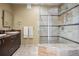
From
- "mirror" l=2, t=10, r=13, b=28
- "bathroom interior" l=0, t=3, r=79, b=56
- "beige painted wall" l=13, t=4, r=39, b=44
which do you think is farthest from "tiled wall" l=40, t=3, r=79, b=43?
"mirror" l=2, t=10, r=13, b=28

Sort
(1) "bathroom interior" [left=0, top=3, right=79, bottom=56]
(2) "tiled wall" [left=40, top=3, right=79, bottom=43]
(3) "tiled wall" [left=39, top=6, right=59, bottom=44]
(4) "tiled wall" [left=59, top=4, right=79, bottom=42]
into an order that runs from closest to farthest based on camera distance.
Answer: (1) "bathroom interior" [left=0, top=3, right=79, bottom=56], (4) "tiled wall" [left=59, top=4, right=79, bottom=42], (2) "tiled wall" [left=40, top=3, right=79, bottom=43], (3) "tiled wall" [left=39, top=6, right=59, bottom=44]

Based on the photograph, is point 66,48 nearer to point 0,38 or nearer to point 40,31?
point 40,31

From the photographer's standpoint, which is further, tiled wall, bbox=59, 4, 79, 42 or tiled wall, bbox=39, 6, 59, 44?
tiled wall, bbox=39, 6, 59, 44

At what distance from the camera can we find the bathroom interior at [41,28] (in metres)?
4.60

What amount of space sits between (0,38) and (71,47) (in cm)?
271

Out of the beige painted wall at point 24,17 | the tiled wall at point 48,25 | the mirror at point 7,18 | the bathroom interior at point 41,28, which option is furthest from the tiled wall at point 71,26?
the mirror at point 7,18

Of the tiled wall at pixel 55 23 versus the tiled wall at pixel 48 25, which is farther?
the tiled wall at pixel 48 25

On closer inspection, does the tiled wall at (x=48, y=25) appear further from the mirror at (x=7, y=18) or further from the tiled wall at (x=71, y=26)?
the mirror at (x=7, y=18)

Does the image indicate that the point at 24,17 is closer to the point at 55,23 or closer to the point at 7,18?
the point at 7,18

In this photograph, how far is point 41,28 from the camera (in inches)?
211

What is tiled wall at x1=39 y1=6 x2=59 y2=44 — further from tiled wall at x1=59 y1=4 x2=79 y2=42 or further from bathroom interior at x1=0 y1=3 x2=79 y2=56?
tiled wall at x1=59 y1=4 x2=79 y2=42

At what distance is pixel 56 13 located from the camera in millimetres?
5305

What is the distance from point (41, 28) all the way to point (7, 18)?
1.37m

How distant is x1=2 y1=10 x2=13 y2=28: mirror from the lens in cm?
462
